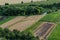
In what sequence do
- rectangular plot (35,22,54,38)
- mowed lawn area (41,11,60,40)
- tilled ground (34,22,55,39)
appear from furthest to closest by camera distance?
rectangular plot (35,22,54,38)
tilled ground (34,22,55,39)
mowed lawn area (41,11,60,40)

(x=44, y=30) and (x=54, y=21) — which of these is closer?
(x=44, y=30)

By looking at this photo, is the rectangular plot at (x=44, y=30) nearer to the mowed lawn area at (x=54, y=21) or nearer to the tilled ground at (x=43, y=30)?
the tilled ground at (x=43, y=30)

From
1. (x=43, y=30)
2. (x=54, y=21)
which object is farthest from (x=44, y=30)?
(x=54, y=21)

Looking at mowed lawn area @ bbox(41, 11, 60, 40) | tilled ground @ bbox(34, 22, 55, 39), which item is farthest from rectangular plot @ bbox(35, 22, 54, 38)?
mowed lawn area @ bbox(41, 11, 60, 40)

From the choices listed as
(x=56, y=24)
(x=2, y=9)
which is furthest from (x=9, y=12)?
(x=56, y=24)

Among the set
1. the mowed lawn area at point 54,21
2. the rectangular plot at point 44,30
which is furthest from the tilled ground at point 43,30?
the mowed lawn area at point 54,21

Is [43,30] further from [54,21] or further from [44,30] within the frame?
[54,21]

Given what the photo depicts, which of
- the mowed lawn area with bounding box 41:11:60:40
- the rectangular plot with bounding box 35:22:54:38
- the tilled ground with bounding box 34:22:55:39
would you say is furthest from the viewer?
the rectangular plot with bounding box 35:22:54:38

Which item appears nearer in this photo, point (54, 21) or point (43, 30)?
point (43, 30)

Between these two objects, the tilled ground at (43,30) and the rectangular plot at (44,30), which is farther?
the rectangular plot at (44,30)

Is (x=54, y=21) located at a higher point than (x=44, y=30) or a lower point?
lower

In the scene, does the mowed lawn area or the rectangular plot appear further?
the rectangular plot

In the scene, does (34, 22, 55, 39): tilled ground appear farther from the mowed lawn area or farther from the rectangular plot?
the mowed lawn area
